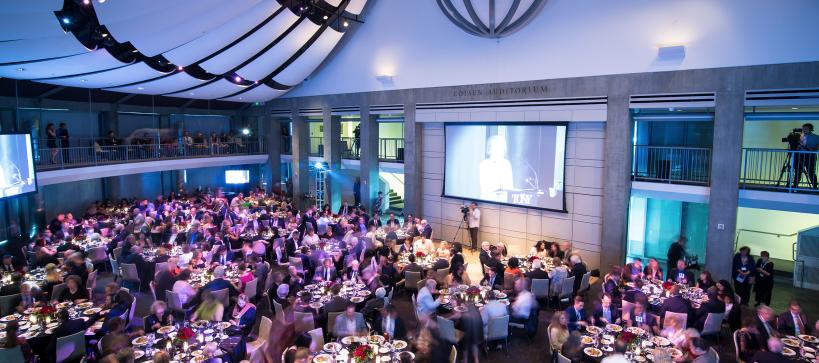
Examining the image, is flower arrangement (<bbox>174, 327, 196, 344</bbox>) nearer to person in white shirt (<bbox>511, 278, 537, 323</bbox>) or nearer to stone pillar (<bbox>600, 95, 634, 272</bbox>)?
person in white shirt (<bbox>511, 278, 537, 323</bbox>)

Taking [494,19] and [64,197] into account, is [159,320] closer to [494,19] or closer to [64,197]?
[494,19]

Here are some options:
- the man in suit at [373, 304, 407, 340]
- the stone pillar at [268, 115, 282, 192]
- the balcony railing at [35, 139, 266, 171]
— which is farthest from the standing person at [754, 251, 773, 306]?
the stone pillar at [268, 115, 282, 192]

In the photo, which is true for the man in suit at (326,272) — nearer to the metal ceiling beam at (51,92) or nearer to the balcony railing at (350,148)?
the balcony railing at (350,148)

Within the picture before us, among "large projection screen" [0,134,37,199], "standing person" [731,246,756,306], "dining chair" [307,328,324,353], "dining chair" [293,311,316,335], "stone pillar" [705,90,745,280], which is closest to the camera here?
"dining chair" [307,328,324,353]

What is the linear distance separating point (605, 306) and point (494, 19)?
9.66m

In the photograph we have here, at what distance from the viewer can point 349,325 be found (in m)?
7.82

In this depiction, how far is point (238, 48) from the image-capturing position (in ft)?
53.2

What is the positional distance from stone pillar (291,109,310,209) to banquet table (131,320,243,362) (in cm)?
1595

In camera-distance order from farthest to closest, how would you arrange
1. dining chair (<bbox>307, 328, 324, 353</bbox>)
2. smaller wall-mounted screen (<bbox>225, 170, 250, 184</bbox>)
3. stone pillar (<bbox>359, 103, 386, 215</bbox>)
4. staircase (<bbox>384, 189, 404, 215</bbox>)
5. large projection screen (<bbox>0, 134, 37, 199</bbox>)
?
1. smaller wall-mounted screen (<bbox>225, 170, 250, 184</bbox>)
2. staircase (<bbox>384, 189, 404, 215</bbox>)
3. stone pillar (<bbox>359, 103, 386, 215</bbox>)
4. large projection screen (<bbox>0, 134, 37, 199</bbox>)
5. dining chair (<bbox>307, 328, 324, 353</bbox>)

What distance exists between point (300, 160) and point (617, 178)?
14959 mm

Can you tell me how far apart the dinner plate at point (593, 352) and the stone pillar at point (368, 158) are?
13454 mm

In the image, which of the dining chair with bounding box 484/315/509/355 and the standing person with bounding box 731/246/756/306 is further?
the standing person with bounding box 731/246/756/306

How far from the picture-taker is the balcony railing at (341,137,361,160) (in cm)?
2217

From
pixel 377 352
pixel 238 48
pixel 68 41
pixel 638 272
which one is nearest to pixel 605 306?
pixel 638 272
